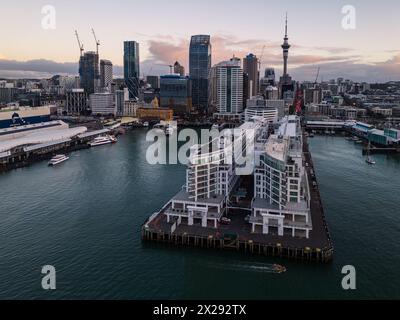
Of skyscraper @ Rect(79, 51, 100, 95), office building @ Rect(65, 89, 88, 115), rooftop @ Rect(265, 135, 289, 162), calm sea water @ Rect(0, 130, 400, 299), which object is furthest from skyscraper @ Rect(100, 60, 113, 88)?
rooftop @ Rect(265, 135, 289, 162)

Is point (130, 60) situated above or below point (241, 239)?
above

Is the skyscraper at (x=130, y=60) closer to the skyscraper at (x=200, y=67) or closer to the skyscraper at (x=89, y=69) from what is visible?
the skyscraper at (x=89, y=69)

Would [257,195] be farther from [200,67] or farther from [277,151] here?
[200,67]

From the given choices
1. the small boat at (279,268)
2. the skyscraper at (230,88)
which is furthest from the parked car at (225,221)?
the skyscraper at (230,88)

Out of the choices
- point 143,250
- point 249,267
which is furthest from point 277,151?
point 143,250

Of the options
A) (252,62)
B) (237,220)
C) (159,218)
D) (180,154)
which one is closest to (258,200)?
(237,220)

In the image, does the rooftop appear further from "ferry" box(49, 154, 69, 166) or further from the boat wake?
"ferry" box(49, 154, 69, 166)
